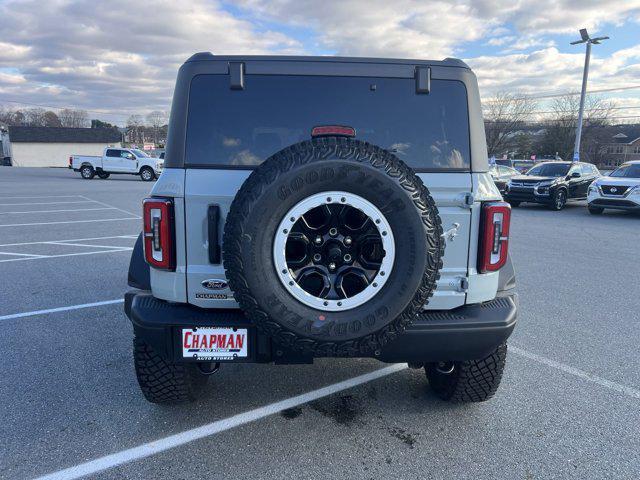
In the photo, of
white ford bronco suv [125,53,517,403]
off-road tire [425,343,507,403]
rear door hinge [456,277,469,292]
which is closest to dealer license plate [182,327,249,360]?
white ford bronco suv [125,53,517,403]

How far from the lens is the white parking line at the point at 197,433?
244 centimetres

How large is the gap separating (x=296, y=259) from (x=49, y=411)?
Answer: 6.66 feet

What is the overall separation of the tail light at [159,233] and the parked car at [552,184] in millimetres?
15115

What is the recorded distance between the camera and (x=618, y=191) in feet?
44.3

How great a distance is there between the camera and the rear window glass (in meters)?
2.60

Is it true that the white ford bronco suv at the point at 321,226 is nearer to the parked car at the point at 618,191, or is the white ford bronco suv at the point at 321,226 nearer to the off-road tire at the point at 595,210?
the parked car at the point at 618,191

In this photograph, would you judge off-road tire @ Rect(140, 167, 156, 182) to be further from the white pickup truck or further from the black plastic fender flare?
the black plastic fender flare

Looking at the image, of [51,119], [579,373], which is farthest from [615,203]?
[51,119]

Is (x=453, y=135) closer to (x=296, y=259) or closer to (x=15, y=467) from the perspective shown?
(x=296, y=259)

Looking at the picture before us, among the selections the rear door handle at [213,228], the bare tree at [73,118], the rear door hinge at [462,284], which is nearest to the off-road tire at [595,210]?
the rear door hinge at [462,284]

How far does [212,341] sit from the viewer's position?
8.03 feet

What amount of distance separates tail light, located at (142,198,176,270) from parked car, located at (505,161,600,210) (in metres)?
15.1

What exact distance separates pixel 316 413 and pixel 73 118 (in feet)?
368

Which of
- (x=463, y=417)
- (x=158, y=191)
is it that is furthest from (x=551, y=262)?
(x=158, y=191)
